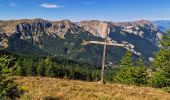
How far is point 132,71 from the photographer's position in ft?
301

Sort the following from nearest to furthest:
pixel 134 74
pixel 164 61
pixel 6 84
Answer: pixel 6 84
pixel 164 61
pixel 134 74

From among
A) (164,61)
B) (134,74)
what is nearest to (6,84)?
(164,61)

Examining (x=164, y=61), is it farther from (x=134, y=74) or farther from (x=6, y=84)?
(x=6, y=84)

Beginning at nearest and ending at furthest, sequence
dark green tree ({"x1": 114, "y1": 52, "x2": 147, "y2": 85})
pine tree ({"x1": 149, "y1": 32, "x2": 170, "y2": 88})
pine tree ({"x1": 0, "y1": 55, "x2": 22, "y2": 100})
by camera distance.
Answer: pine tree ({"x1": 0, "y1": 55, "x2": 22, "y2": 100}), pine tree ({"x1": 149, "y1": 32, "x2": 170, "y2": 88}), dark green tree ({"x1": 114, "y1": 52, "x2": 147, "y2": 85})

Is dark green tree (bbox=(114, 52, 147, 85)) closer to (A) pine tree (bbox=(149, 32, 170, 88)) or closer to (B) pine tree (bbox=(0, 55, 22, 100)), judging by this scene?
(A) pine tree (bbox=(149, 32, 170, 88))

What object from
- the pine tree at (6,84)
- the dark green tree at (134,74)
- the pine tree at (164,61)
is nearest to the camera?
the pine tree at (6,84)

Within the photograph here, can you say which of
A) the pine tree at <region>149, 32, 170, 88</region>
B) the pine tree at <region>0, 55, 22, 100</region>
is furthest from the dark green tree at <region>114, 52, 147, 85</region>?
the pine tree at <region>0, 55, 22, 100</region>

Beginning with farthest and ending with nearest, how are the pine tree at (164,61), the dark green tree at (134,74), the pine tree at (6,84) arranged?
the dark green tree at (134,74)
the pine tree at (164,61)
the pine tree at (6,84)

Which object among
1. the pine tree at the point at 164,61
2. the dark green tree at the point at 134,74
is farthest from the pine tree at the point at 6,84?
the dark green tree at the point at 134,74

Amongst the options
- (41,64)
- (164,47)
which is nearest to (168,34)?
(164,47)

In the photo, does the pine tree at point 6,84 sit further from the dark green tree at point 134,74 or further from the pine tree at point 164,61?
the dark green tree at point 134,74

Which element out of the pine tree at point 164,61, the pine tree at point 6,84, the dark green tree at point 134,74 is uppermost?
the pine tree at point 6,84

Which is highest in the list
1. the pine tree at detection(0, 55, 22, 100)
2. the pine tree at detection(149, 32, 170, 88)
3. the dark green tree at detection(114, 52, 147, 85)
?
the pine tree at detection(0, 55, 22, 100)

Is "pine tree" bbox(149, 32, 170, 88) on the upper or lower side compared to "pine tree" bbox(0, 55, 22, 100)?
lower
